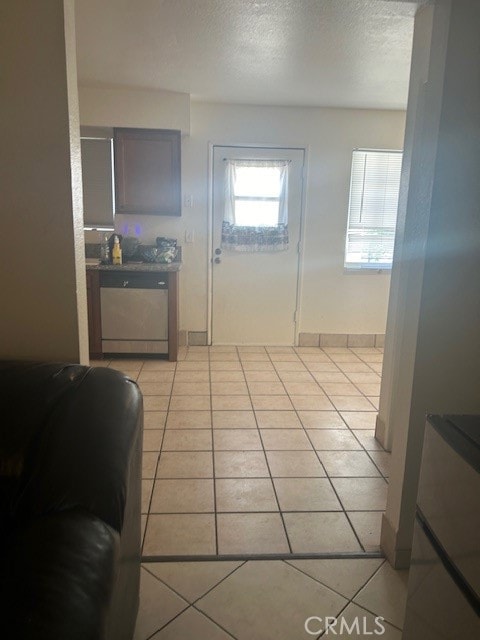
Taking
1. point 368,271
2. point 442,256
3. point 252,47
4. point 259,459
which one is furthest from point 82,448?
point 368,271

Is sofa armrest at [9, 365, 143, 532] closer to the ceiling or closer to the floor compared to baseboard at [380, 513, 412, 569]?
closer to the ceiling

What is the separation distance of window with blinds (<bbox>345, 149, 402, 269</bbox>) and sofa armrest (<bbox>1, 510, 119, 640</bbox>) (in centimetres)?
415

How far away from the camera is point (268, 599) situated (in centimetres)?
155

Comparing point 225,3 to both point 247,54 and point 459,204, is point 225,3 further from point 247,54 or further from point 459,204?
point 459,204

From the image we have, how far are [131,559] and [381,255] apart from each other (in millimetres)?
4097

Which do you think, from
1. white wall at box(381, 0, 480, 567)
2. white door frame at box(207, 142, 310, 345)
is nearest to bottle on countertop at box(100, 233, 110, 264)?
white door frame at box(207, 142, 310, 345)

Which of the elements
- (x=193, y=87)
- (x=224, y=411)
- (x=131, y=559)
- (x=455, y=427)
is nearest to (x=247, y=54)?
(x=193, y=87)

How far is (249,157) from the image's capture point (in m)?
4.38

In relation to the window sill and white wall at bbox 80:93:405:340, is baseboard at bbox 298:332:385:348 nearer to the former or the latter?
white wall at bbox 80:93:405:340

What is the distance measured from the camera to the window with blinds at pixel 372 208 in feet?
14.7

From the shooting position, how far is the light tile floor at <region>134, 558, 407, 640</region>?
143 cm

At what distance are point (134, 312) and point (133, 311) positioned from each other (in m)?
0.01

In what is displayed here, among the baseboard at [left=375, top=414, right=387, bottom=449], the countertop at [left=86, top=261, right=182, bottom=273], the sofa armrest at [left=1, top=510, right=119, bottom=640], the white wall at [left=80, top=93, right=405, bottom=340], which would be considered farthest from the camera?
the white wall at [left=80, top=93, right=405, bottom=340]

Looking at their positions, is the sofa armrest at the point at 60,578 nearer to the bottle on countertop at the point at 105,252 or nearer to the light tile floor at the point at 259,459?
the light tile floor at the point at 259,459
